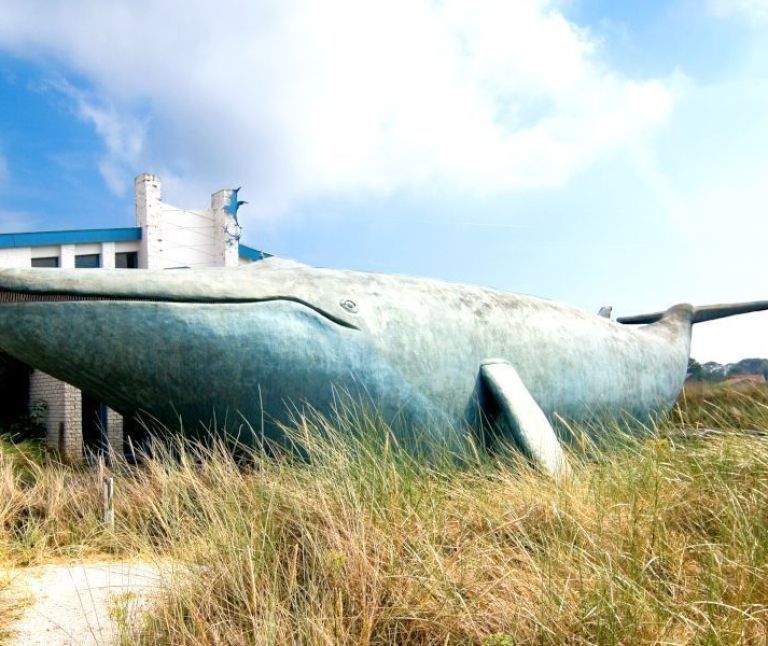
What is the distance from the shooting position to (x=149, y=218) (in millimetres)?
15203

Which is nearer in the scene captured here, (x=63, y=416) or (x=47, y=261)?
(x=63, y=416)

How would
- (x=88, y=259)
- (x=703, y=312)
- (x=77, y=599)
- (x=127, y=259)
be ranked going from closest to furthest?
1. (x=77, y=599)
2. (x=703, y=312)
3. (x=88, y=259)
4. (x=127, y=259)

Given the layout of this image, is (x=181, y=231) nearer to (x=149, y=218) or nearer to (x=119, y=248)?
(x=149, y=218)

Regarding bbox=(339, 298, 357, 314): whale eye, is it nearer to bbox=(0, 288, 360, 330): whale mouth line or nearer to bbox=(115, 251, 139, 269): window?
bbox=(0, 288, 360, 330): whale mouth line

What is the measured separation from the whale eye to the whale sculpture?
0.02 m

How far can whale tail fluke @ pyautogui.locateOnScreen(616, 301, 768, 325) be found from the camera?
8875 mm

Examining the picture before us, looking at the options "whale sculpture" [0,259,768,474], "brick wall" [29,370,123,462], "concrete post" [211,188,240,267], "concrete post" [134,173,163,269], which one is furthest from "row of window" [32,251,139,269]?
"whale sculpture" [0,259,768,474]

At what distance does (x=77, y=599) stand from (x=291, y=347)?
193 cm

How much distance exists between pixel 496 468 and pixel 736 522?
83.3 inches

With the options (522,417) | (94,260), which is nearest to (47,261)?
(94,260)

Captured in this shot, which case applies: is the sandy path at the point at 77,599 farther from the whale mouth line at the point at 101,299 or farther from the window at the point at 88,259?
the window at the point at 88,259

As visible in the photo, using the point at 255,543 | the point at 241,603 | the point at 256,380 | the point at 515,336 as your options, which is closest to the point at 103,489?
the point at 256,380

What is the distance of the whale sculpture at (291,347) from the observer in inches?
169

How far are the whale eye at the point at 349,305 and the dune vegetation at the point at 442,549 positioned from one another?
0.79 meters
